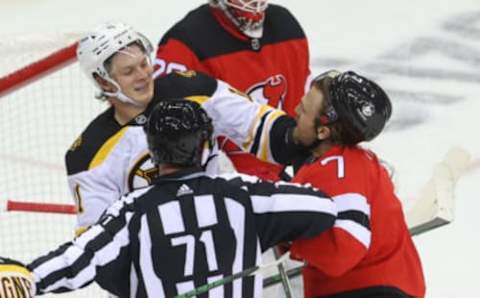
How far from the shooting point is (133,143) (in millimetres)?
2320

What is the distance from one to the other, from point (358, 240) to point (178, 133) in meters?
0.37

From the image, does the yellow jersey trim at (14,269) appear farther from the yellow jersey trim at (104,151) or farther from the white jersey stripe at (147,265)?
the yellow jersey trim at (104,151)

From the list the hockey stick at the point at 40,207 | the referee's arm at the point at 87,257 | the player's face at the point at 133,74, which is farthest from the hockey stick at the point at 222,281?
the hockey stick at the point at 40,207

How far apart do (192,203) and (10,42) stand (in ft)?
8.59

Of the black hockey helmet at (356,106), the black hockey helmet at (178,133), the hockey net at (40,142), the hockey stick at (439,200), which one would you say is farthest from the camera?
the hockey net at (40,142)

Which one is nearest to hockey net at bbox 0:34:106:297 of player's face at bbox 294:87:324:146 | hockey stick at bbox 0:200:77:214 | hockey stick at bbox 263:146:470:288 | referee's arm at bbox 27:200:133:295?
hockey stick at bbox 0:200:77:214

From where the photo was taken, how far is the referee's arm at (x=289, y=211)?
1966 mm

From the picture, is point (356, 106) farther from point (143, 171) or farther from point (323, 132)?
point (143, 171)

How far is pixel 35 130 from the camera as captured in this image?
3855mm

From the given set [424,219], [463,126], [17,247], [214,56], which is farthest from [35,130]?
[424,219]

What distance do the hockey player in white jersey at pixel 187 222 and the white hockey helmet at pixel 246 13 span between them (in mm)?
763

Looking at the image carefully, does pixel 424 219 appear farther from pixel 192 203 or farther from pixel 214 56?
pixel 214 56

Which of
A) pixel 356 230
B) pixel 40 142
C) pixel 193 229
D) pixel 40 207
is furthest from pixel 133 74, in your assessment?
pixel 40 142

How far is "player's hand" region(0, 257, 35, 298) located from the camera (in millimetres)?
1748
